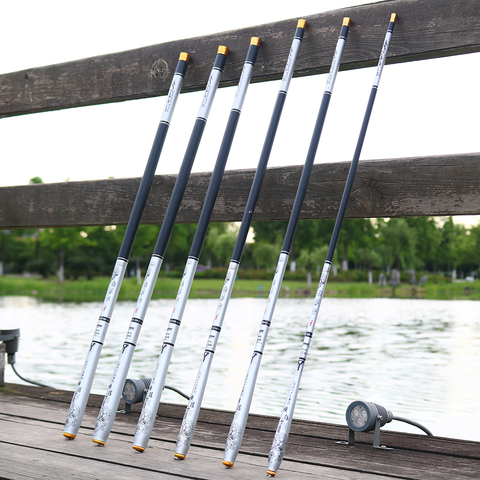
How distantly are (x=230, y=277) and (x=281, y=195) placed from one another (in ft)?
2.14

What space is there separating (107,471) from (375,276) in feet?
152

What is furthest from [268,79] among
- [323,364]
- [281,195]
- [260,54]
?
[323,364]

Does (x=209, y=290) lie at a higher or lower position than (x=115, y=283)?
higher

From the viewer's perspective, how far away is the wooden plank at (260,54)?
7.59ft

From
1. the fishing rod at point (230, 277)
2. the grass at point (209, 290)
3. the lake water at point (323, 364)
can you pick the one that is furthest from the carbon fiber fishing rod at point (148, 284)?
the grass at point (209, 290)

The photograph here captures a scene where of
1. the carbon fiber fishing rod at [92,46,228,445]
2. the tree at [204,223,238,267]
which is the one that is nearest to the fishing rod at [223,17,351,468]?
the carbon fiber fishing rod at [92,46,228,445]

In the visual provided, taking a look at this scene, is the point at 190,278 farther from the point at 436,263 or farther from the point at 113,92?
the point at 436,263

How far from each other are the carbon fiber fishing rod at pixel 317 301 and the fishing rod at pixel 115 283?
0.74 meters

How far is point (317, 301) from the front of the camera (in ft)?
6.87

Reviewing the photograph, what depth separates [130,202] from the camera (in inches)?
114

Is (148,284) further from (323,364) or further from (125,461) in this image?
(323,364)

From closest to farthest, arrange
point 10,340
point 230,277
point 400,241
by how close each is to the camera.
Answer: point 230,277 < point 10,340 < point 400,241

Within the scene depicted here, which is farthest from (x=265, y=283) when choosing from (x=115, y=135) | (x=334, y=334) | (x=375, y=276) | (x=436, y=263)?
(x=115, y=135)

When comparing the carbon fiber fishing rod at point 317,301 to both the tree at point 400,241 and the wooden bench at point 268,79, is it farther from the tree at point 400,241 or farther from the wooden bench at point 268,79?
the tree at point 400,241
